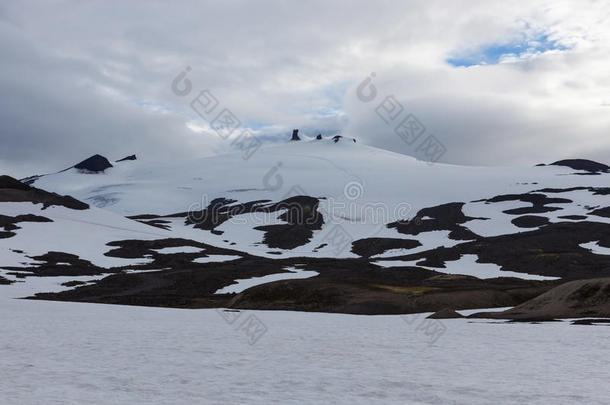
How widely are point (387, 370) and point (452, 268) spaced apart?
95969 millimetres

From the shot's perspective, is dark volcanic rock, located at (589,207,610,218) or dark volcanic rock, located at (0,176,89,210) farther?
dark volcanic rock, located at (589,207,610,218)

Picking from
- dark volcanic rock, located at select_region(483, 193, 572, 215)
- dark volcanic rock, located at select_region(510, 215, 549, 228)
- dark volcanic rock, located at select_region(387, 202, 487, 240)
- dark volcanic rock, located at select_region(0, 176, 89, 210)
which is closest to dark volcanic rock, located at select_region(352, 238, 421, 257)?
dark volcanic rock, located at select_region(387, 202, 487, 240)

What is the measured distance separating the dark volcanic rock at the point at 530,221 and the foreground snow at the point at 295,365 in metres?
126

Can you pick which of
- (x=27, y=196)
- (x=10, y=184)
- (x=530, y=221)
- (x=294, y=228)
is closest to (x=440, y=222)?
(x=530, y=221)

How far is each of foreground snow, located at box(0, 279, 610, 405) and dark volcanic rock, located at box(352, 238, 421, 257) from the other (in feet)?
349

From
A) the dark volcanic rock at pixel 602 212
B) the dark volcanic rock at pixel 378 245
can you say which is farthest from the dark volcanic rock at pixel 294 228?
the dark volcanic rock at pixel 602 212

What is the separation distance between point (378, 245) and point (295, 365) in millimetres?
128867

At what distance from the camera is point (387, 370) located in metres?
21.6

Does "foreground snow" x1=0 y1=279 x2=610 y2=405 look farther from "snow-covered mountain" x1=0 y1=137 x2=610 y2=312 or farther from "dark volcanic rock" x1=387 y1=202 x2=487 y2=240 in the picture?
"dark volcanic rock" x1=387 y1=202 x2=487 y2=240

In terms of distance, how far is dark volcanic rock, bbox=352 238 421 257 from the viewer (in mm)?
145500

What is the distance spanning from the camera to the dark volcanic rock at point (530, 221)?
157500 millimetres

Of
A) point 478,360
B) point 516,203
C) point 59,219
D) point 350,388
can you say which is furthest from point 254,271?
point 516,203

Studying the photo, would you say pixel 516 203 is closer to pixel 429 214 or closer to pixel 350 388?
pixel 429 214

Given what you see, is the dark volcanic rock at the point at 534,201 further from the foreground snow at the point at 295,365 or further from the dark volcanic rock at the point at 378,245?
the foreground snow at the point at 295,365
